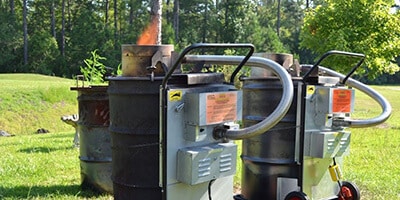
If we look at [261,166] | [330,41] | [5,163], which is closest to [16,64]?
[330,41]

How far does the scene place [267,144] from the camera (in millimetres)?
4023

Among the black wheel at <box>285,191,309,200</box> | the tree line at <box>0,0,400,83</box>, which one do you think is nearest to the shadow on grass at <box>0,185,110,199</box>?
the black wheel at <box>285,191,309,200</box>

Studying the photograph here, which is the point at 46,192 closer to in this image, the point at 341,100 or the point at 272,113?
the point at 272,113

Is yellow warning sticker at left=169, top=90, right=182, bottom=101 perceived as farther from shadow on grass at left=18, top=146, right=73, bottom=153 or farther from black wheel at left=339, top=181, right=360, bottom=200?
shadow on grass at left=18, top=146, right=73, bottom=153

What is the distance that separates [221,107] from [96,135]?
195cm

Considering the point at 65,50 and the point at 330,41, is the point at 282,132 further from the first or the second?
the point at 65,50

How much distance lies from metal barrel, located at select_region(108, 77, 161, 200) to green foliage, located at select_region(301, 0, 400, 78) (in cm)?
925

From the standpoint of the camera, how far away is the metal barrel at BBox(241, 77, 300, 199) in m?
3.93

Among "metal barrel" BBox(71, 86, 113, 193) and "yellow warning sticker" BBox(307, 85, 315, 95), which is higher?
"yellow warning sticker" BBox(307, 85, 315, 95)

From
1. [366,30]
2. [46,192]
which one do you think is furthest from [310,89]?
[366,30]

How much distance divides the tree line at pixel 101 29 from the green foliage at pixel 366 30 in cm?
1618

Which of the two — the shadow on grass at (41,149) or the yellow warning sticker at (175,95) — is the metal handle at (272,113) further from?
the shadow on grass at (41,149)

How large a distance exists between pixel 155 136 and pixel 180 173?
0.32 m

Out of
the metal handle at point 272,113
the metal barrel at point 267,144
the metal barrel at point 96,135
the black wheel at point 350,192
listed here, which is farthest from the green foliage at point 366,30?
the metal handle at point 272,113
